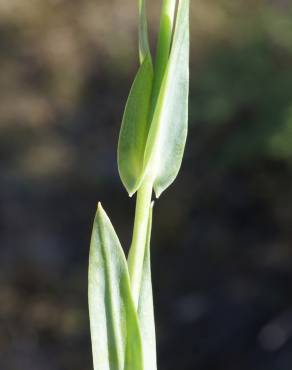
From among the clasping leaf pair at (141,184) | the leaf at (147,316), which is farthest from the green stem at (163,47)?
the leaf at (147,316)

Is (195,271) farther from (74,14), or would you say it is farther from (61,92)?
(74,14)

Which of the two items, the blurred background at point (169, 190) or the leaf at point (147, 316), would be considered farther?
the blurred background at point (169, 190)

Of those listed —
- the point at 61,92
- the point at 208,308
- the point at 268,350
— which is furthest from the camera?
the point at 61,92

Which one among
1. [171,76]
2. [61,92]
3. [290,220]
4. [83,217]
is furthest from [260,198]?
[171,76]

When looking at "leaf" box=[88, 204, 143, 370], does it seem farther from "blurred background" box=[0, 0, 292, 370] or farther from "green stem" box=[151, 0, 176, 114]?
"blurred background" box=[0, 0, 292, 370]

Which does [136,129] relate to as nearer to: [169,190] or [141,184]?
[141,184]

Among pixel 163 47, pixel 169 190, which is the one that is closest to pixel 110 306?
pixel 163 47

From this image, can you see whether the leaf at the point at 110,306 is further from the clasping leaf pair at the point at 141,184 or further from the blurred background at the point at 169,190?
the blurred background at the point at 169,190
